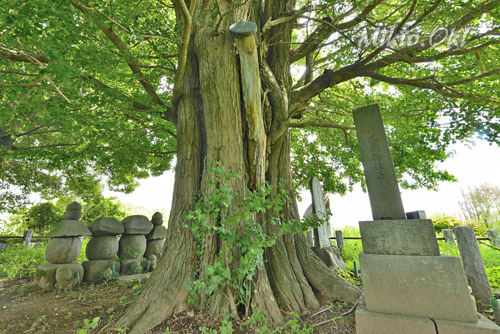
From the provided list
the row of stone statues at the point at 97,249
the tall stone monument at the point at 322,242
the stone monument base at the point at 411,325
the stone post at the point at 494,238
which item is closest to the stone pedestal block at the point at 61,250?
the row of stone statues at the point at 97,249

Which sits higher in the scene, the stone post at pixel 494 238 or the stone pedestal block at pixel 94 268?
the stone post at pixel 494 238

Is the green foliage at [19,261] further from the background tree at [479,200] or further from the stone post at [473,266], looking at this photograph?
the background tree at [479,200]

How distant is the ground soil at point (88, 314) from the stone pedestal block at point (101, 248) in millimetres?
729

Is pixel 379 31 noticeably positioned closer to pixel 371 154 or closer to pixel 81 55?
pixel 371 154

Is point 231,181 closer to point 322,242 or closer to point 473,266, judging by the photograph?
point 322,242

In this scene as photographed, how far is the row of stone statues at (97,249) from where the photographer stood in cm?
491

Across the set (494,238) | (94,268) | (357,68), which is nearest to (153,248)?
(94,268)

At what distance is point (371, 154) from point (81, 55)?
433cm

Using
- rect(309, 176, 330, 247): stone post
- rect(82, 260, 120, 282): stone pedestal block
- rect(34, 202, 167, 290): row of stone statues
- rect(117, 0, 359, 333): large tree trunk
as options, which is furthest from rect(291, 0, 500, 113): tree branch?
rect(82, 260, 120, 282): stone pedestal block

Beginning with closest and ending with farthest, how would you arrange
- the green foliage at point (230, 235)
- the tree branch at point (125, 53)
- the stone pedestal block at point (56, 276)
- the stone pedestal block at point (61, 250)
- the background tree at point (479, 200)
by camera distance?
1. the green foliage at point (230, 235)
2. the tree branch at point (125, 53)
3. the stone pedestal block at point (56, 276)
4. the stone pedestal block at point (61, 250)
5. the background tree at point (479, 200)

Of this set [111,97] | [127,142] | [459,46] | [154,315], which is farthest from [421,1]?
[127,142]

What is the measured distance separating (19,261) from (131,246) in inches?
174

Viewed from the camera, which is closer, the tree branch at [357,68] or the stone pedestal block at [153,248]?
the tree branch at [357,68]

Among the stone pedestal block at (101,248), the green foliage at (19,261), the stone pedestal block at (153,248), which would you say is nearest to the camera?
the stone pedestal block at (101,248)
